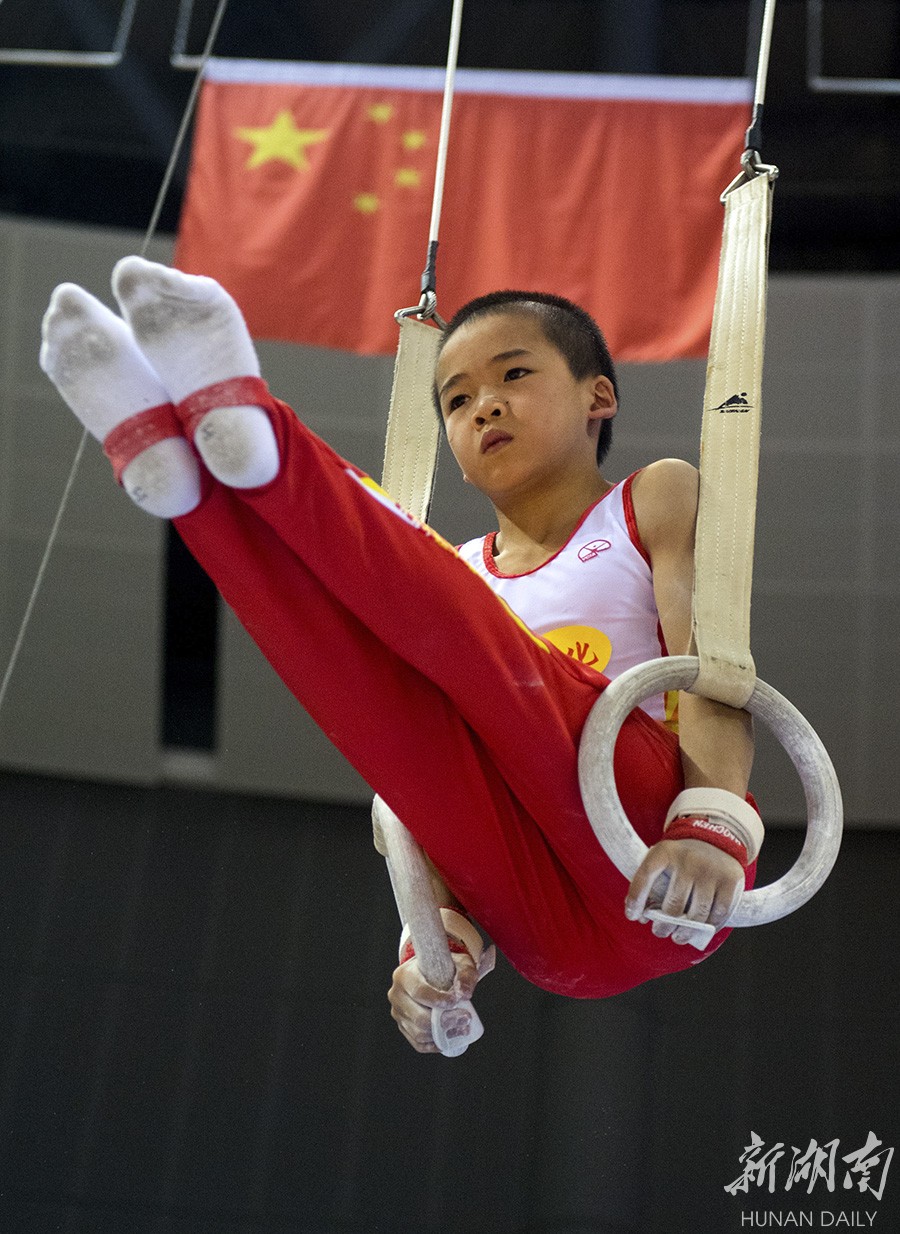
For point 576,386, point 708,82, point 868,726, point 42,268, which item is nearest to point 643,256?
point 708,82

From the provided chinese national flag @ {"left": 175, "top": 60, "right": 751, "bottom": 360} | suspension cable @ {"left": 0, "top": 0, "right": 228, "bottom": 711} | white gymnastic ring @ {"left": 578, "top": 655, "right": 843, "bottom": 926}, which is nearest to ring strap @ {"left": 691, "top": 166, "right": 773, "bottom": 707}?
white gymnastic ring @ {"left": 578, "top": 655, "right": 843, "bottom": 926}

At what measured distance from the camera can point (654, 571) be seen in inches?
77.5

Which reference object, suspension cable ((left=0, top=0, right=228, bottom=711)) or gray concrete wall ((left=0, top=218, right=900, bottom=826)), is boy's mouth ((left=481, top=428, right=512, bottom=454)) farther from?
gray concrete wall ((left=0, top=218, right=900, bottom=826))

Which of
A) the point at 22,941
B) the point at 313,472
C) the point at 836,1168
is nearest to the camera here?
the point at 313,472

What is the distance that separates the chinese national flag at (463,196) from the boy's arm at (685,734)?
9.08ft

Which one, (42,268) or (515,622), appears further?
(42,268)

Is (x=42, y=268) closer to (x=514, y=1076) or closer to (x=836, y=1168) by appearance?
(x=514, y=1076)

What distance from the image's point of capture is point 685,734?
1.73m

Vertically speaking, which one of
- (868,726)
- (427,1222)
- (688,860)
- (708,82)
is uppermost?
(708,82)

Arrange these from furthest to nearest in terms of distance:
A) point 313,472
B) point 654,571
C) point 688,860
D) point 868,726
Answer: point 868,726 → point 654,571 → point 688,860 → point 313,472

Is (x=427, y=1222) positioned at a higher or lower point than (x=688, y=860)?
lower

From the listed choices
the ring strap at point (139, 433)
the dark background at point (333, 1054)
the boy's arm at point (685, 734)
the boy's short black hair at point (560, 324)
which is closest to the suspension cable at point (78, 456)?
the dark background at point (333, 1054)

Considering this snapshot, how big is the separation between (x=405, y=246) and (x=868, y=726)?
2.43m

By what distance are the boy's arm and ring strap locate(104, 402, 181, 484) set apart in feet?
2.34
